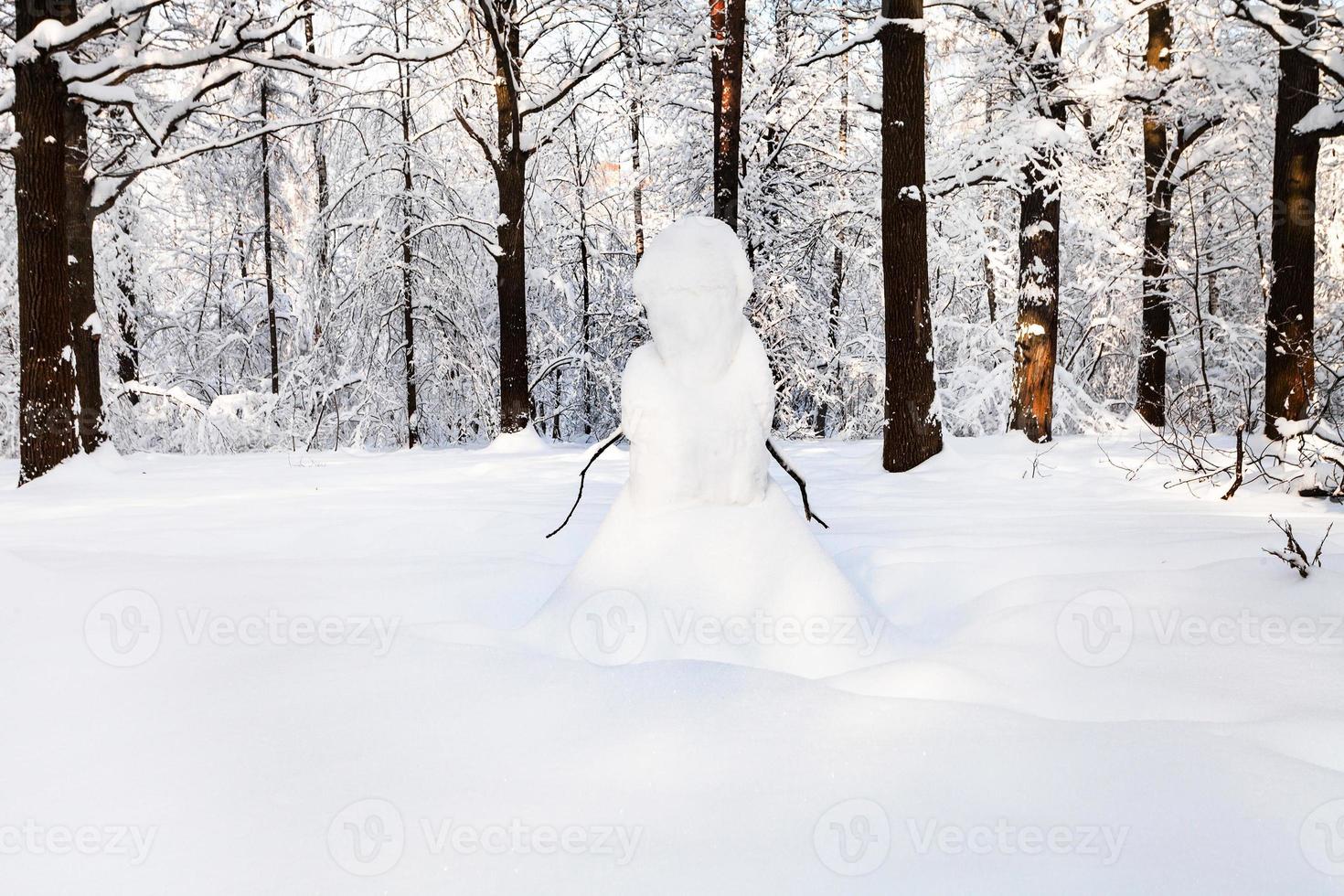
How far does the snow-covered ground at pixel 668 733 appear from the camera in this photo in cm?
145

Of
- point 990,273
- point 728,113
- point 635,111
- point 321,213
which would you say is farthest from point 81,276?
point 990,273

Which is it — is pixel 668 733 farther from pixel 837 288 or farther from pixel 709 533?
pixel 837 288

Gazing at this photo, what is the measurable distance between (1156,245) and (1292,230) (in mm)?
4703

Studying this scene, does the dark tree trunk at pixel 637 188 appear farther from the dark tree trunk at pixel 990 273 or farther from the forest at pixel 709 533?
the dark tree trunk at pixel 990 273

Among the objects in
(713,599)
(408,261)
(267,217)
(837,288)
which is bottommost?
(713,599)

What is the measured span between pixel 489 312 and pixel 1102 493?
40.9ft

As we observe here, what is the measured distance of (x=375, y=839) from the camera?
152cm

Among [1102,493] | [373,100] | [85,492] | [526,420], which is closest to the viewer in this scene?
[1102,493]

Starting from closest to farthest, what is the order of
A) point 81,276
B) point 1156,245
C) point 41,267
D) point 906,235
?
1. point 41,267
2. point 906,235
3. point 81,276
4. point 1156,245

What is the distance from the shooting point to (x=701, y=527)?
2.52 m

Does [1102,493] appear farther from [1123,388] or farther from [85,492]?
[1123,388]

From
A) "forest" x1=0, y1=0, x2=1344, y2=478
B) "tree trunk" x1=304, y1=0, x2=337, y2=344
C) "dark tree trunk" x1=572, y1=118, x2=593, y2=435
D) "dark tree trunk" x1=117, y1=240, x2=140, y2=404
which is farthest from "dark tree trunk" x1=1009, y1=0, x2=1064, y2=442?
"dark tree trunk" x1=117, y1=240, x2=140, y2=404

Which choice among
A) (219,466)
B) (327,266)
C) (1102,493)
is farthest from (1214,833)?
(327,266)

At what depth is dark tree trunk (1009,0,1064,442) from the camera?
27.2 feet
